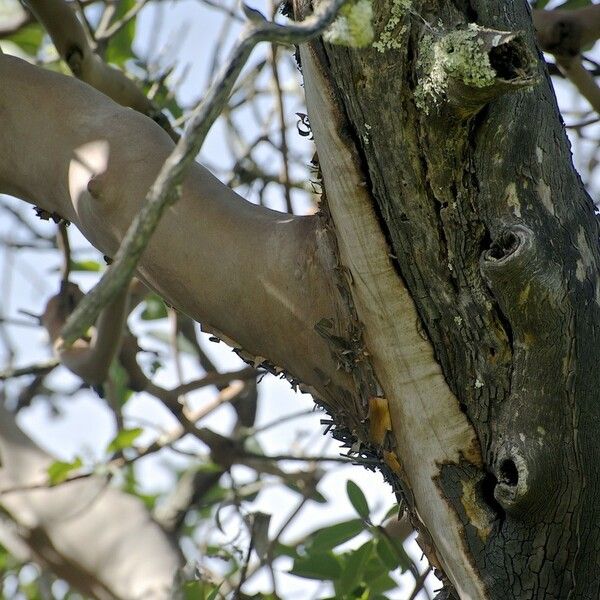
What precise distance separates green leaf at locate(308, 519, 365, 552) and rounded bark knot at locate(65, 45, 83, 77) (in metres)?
0.91

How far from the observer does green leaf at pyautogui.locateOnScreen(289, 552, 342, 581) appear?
5.23ft

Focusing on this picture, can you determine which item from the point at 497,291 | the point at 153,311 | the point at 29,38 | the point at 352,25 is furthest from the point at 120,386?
the point at 352,25

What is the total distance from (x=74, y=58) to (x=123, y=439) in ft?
2.36

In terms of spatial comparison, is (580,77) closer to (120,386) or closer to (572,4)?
(572,4)

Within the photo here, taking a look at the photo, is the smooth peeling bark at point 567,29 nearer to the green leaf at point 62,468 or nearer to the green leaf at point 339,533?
the green leaf at point 339,533

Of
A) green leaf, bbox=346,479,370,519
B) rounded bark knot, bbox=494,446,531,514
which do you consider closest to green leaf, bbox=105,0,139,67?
green leaf, bbox=346,479,370,519

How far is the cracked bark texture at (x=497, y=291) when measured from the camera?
878 mm

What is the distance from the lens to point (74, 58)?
147 cm

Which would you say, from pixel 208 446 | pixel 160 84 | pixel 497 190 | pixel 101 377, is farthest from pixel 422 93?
pixel 208 446

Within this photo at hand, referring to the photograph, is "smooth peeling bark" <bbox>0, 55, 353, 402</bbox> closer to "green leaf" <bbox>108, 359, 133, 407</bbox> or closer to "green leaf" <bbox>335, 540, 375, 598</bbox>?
"green leaf" <bbox>335, 540, 375, 598</bbox>

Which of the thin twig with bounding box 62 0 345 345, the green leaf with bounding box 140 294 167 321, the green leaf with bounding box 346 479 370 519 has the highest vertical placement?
the green leaf with bounding box 140 294 167 321

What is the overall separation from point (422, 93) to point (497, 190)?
124 mm

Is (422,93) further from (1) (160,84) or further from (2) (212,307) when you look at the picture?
(1) (160,84)

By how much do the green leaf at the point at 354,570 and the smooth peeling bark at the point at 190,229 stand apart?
→ 65cm
